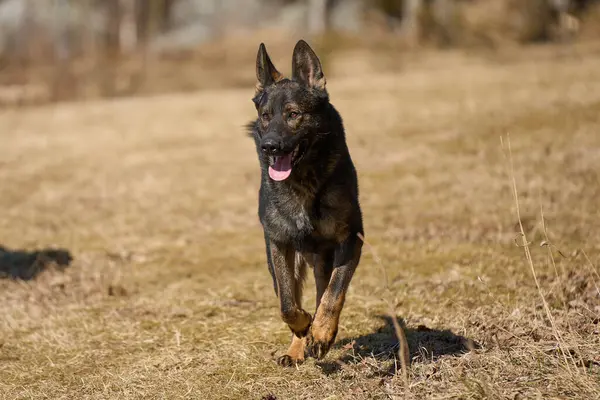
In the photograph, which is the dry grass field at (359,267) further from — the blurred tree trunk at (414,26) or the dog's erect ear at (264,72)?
the blurred tree trunk at (414,26)

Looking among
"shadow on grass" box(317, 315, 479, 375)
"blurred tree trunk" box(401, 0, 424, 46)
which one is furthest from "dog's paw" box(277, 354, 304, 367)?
"blurred tree trunk" box(401, 0, 424, 46)

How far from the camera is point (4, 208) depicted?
13727 millimetres

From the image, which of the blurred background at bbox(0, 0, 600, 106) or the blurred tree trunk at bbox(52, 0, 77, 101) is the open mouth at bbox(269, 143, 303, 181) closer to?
the blurred background at bbox(0, 0, 600, 106)

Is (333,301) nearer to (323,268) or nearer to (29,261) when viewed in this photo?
(323,268)

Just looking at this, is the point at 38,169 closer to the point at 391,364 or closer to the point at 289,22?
the point at 391,364

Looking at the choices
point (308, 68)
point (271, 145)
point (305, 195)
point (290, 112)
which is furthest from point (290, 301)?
point (308, 68)

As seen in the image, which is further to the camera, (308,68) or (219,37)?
(219,37)

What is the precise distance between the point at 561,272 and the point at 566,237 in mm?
2027

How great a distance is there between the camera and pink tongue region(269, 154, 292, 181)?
5578 millimetres

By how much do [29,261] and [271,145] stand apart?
5667 mm

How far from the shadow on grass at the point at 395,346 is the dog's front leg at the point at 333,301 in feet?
0.73

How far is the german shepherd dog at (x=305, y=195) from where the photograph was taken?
18.2 feet

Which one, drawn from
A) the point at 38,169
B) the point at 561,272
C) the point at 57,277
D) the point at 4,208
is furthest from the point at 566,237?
the point at 38,169

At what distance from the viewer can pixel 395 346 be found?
5.98m
